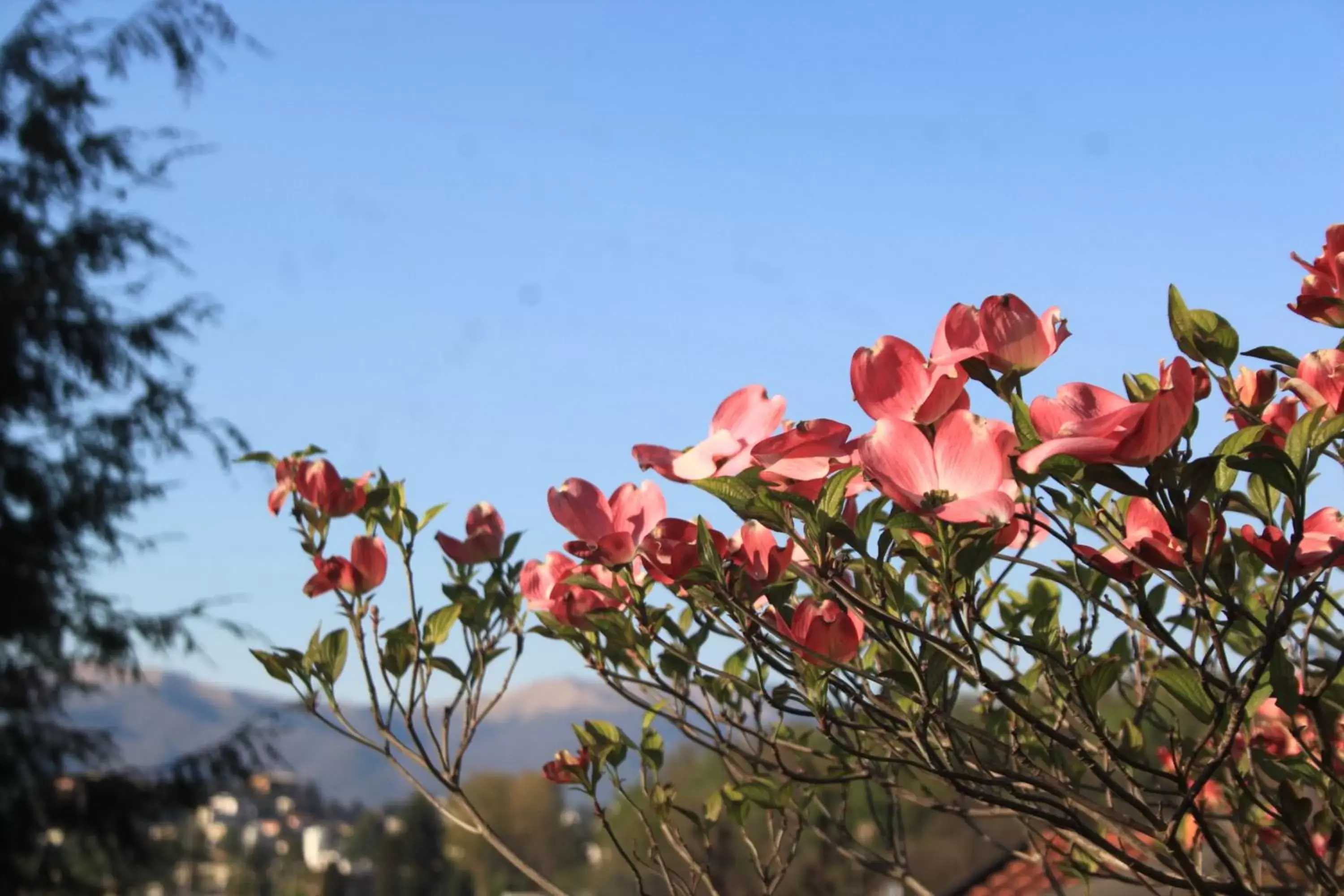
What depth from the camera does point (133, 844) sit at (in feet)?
17.7

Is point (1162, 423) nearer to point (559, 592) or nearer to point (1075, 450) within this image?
point (1075, 450)

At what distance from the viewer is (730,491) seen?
0.63 meters

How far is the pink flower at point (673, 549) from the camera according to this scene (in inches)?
29.1

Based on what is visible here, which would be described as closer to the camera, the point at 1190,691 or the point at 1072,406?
the point at 1072,406

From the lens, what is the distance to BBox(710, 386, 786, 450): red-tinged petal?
691 mm

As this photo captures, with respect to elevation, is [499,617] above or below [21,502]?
below

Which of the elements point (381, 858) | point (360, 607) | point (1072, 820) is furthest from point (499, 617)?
point (381, 858)

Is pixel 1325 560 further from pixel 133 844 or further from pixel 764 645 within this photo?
pixel 133 844

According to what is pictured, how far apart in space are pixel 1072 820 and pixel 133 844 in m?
5.68

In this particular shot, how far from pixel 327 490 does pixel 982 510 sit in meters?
0.76

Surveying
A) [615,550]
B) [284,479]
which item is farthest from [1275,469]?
[284,479]

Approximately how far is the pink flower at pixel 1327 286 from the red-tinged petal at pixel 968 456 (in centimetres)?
29

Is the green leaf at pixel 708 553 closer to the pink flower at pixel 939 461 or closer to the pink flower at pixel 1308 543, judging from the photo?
the pink flower at pixel 939 461

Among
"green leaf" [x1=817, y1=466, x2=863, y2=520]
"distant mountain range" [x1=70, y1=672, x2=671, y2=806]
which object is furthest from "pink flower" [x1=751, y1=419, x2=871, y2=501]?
"distant mountain range" [x1=70, y1=672, x2=671, y2=806]
